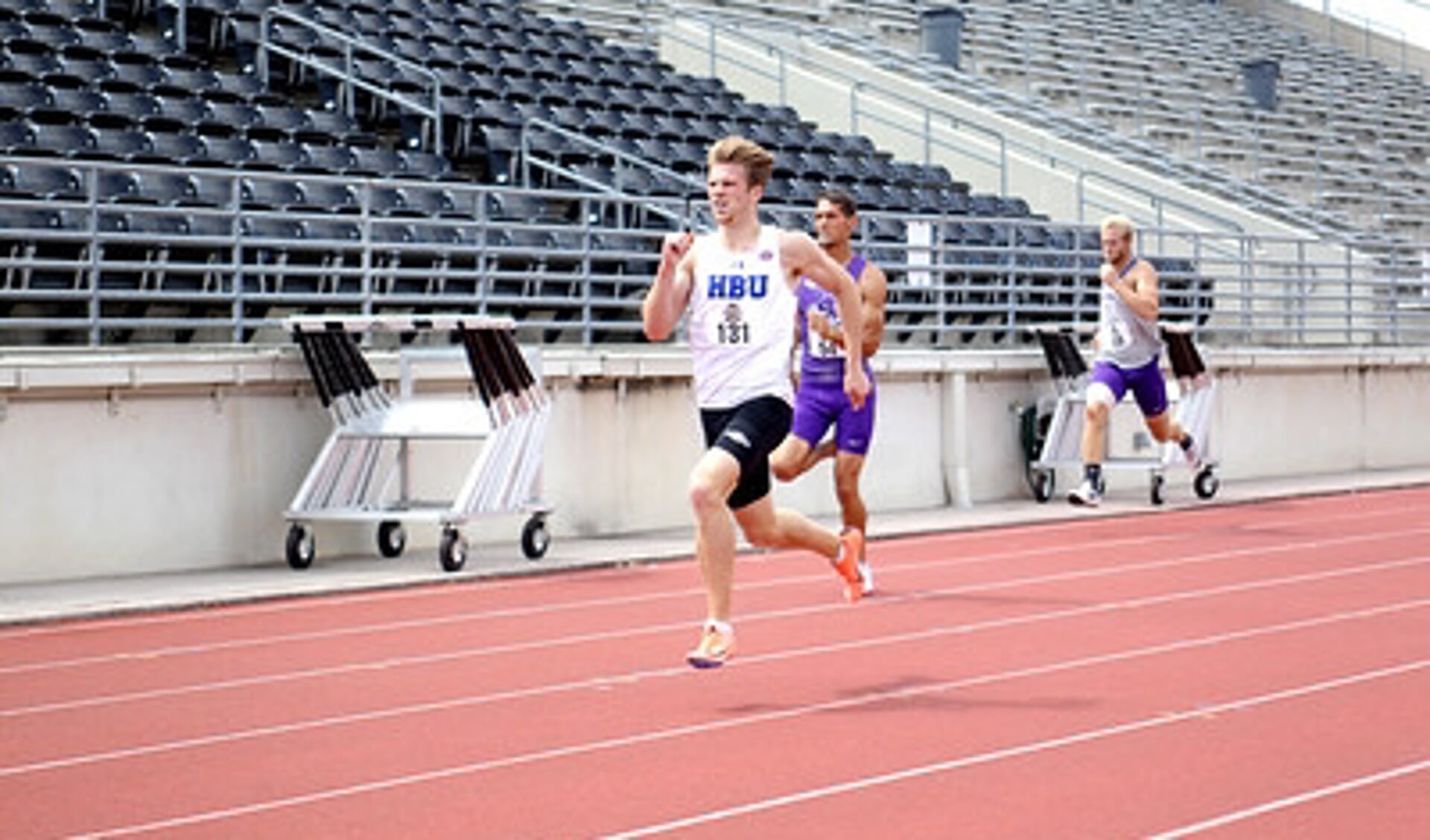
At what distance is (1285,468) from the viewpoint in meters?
24.8

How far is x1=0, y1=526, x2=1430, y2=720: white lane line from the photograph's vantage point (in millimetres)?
9891

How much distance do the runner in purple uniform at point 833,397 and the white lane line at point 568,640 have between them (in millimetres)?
440

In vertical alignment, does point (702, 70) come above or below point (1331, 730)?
above

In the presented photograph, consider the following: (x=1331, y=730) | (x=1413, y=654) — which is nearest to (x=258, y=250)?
(x=1413, y=654)

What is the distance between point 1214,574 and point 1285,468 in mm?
10604

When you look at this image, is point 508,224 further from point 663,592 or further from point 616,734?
point 616,734

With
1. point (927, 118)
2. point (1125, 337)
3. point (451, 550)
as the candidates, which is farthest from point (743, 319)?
point (927, 118)

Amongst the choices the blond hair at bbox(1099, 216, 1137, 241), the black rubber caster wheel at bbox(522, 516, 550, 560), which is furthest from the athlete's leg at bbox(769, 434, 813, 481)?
the blond hair at bbox(1099, 216, 1137, 241)

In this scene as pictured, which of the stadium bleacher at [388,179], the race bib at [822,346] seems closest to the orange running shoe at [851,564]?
the race bib at [822,346]

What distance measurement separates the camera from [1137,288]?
17969 mm

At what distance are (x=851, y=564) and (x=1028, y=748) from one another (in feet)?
12.2

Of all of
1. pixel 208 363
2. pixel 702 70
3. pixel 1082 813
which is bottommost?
pixel 1082 813

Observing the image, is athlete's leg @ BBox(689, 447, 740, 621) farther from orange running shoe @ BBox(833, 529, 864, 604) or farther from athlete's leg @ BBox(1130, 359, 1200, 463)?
athlete's leg @ BBox(1130, 359, 1200, 463)

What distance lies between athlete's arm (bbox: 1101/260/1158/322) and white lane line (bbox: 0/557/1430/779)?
3.42 metres
